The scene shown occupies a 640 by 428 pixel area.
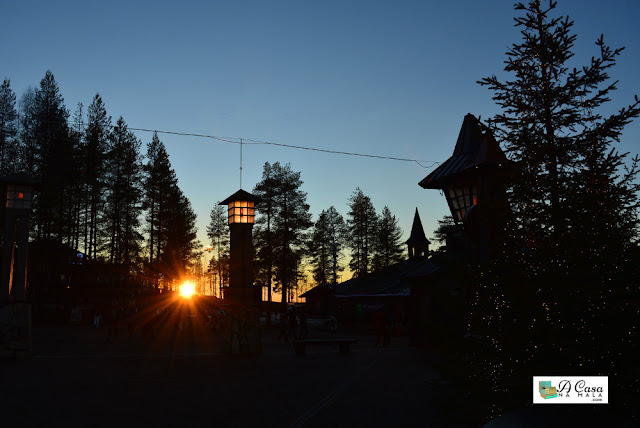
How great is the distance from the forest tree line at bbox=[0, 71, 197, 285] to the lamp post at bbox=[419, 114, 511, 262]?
116 ft

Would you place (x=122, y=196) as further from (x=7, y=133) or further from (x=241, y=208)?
(x=241, y=208)

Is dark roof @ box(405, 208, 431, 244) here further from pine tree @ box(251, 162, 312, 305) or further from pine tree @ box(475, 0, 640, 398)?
pine tree @ box(475, 0, 640, 398)

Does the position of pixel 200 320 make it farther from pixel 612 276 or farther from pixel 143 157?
pixel 612 276

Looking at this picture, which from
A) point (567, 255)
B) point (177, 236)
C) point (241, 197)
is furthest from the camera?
point (177, 236)

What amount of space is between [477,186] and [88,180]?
41395 mm

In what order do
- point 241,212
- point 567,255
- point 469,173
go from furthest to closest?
point 241,212 → point 469,173 → point 567,255

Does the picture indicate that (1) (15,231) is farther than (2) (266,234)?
No

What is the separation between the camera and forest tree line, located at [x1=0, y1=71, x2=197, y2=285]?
4291 centimetres

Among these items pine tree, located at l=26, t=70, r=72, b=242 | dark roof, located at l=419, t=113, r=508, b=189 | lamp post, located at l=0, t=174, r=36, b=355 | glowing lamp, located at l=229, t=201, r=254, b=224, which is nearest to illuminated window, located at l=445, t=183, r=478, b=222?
dark roof, located at l=419, t=113, r=508, b=189

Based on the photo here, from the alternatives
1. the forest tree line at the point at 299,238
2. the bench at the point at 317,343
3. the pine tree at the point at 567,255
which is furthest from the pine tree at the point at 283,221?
the pine tree at the point at 567,255

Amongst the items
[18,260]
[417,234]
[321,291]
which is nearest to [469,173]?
[18,260]

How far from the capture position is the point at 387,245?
73438 millimetres

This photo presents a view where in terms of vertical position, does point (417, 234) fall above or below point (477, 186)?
above

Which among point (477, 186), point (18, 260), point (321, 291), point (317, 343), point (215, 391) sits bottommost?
point (321, 291)
